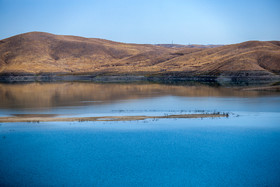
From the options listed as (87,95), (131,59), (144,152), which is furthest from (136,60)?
(144,152)

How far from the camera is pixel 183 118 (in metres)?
27.0

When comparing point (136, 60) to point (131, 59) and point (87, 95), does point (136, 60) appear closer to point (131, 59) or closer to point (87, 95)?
point (131, 59)

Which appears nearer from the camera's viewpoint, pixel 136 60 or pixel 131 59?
pixel 136 60

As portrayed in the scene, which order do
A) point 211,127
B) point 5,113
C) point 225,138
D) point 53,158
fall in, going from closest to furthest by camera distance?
1. point 53,158
2. point 225,138
3. point 211,127
4. point 5,113

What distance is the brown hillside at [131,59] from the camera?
9756 cm

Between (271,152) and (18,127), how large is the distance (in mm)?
17725

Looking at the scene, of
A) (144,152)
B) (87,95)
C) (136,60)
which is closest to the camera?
(144,152)

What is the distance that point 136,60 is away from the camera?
522ft

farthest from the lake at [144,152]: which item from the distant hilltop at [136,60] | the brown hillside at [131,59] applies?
the brown hillside at [131,59]

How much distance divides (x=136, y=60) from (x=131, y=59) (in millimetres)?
4603

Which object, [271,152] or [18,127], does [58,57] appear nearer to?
[18,127]

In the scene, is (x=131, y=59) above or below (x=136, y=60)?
above

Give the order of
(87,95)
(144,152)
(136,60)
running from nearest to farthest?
(144,152)
(87,95)
(136,60)

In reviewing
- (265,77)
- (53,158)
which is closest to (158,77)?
(265,77)
